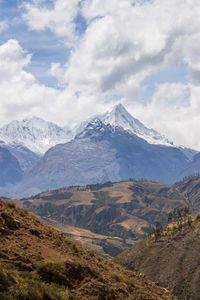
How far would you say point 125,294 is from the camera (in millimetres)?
40906

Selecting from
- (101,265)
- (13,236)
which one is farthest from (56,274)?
(101,265)

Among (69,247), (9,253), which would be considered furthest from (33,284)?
(69,247)

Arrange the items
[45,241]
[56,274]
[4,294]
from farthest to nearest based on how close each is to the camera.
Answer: [45,241] → [56,274] → [4,294]

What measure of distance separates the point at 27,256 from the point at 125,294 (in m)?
8.29

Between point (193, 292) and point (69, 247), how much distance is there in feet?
531

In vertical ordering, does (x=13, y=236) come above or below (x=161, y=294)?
above

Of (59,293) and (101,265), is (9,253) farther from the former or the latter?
(101,265)

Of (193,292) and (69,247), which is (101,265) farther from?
(193,292)

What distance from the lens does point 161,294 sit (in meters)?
47.2

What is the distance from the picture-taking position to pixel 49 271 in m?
37.4

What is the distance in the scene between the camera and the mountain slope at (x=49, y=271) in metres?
33.7

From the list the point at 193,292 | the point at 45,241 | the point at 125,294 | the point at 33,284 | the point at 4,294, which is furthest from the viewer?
the point at 193,292

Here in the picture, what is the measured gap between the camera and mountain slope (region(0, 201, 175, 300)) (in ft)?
111

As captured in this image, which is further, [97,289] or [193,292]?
[193,292]
